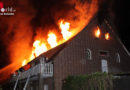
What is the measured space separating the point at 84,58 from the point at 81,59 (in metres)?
0.47

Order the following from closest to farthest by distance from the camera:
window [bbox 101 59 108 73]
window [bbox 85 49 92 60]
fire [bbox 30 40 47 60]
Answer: window [bbox 85 49 92 60]
window [bbox 101 59 108 73]
fire [bbox 30 40 47 60]

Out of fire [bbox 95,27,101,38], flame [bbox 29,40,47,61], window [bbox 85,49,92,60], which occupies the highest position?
fire [bbox 95,27,101,38]

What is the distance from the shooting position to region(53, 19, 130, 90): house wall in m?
17.2

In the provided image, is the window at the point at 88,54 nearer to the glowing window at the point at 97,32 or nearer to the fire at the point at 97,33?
the glowing window at the point at 97,32

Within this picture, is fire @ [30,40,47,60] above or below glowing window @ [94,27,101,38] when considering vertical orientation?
below

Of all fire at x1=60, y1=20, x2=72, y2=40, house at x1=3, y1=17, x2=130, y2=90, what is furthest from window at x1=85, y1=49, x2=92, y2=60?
fire at x1=60, y1=20, x2=72, y2=40

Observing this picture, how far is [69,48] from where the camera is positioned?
18.0 metres

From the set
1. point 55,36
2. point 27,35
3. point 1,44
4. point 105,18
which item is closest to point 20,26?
point 27,35

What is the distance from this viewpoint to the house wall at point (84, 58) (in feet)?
56.3

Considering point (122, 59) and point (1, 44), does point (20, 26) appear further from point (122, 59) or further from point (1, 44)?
point (122, 59)

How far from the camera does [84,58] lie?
61.7 ft

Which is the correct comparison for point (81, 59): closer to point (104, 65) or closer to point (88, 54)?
point (88, 54)

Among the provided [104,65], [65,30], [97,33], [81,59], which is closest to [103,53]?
[104,65]

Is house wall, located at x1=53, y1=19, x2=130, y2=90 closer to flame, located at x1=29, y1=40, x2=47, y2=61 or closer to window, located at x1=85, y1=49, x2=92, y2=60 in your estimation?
window, located at x1=85, y1=49, x2=92, y2=60
